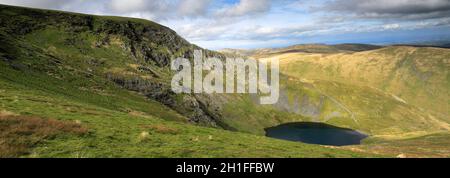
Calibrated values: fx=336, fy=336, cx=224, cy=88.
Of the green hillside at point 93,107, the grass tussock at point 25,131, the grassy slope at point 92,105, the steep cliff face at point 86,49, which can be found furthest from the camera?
the steep cliff face at point 86,49

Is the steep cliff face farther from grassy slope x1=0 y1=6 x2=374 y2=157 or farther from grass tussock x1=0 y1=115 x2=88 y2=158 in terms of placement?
grass tussock x1=0 y1=115 x2=88 y2=158

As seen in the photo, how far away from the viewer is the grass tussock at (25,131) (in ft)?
63.8

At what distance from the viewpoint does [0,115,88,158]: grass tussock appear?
63.8 ft

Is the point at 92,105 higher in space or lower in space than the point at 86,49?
lower

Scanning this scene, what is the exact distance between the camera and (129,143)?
26.0 m

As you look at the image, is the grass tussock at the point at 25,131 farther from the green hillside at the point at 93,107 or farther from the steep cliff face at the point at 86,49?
the steep cliff face at the point at 86,49

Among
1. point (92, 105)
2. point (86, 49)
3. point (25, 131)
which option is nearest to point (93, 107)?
point (92, 105)

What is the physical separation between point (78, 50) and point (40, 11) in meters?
43.3

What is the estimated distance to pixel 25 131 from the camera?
73.5 feet

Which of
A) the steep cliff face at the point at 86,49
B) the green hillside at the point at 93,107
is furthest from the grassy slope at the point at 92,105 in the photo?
the steep cliff face at the point at 86,49

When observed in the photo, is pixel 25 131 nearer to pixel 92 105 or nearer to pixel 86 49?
pixel 92 105
